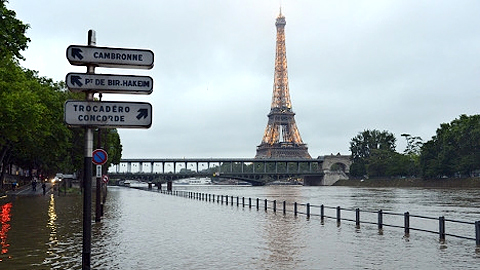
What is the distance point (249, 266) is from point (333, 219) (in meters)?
17.4

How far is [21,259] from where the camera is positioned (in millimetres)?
15469

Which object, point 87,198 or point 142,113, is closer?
Result: point 142,113

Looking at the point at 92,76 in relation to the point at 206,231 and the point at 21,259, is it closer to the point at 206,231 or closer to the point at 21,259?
the point at 21,259

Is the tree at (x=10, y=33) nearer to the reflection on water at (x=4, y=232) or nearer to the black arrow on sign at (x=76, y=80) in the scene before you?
the reflection on water at (x=4, y=232)

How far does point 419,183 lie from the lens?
138375mm

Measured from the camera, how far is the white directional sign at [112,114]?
977cm

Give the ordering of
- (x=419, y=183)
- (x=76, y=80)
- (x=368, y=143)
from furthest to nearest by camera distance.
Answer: (x=368, y=143) < (x=419, y=183) < (x=76, y=80)

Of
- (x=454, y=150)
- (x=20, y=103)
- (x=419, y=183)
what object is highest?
(x=20, y=103)

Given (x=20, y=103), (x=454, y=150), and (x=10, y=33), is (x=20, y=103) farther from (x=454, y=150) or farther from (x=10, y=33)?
(x=454, y=150)

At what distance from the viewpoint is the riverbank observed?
380ft

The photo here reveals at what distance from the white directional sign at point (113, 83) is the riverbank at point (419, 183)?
4441 inches

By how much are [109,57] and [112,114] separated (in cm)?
113

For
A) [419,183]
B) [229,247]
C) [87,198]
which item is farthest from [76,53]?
[419,183]

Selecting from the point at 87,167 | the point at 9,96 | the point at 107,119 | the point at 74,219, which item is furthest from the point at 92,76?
the point at 9,96
